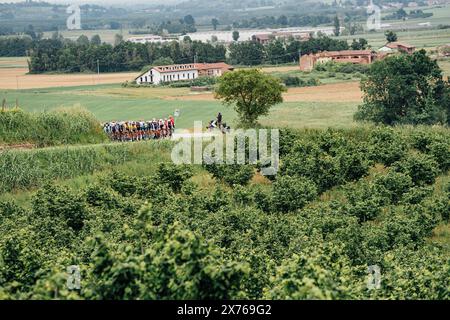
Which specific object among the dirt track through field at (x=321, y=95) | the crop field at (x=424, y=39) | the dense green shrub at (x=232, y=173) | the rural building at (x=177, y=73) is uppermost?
the crop field at (x=424, y=39)

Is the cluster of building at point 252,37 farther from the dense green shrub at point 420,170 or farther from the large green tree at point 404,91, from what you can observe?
the dense green shrub at point 420,170

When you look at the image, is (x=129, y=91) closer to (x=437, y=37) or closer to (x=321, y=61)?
(x=321, y=61)

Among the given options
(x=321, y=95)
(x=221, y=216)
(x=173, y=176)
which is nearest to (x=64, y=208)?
(x=221, y=216)

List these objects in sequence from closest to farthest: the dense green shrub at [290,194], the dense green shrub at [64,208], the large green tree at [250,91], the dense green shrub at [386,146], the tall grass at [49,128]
A: the dense green shrub at [64,208] < the dense green shrub at [290,194] < the dense green shrub at [386,146] < the tall grass at [49,128] < the large green tree at [250,91]

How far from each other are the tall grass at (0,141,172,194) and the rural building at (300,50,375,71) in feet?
142

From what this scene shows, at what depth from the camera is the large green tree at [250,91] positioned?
124 feet

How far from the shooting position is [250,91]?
127ft

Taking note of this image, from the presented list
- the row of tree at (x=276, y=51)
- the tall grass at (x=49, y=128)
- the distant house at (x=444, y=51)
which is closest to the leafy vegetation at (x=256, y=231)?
the tall grass at (x=49, y=128)

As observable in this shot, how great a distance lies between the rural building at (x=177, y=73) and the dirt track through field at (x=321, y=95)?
11.0 meters
